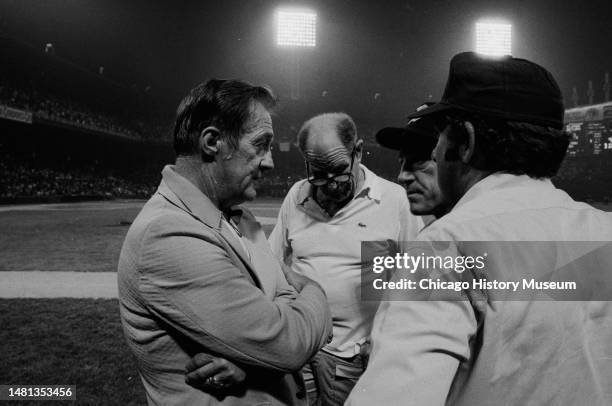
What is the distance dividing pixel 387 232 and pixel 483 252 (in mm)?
1784

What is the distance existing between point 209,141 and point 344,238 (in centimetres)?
130

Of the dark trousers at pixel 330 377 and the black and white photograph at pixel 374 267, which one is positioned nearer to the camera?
the black and white photograph at pixel 374 267

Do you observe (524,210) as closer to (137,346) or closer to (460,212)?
(460,212)

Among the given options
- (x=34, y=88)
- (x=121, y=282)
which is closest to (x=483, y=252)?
(x=121, y=282)

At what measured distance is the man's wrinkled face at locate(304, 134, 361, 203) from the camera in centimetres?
273

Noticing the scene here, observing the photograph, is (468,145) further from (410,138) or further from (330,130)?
(330,130)

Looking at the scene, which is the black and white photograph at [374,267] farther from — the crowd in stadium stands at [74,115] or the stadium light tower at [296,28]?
the crowd in stadium stands at [74,115]

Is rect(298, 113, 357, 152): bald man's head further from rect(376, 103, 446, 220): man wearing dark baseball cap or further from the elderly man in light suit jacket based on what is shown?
the elderly man in light suit jacket

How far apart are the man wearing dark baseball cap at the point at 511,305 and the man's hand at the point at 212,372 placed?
526 millimetres

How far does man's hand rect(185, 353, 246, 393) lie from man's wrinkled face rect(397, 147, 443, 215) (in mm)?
1279

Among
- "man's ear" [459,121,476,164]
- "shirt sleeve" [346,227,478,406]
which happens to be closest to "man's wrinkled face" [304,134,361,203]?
"man's ear" [459,121,476,164]

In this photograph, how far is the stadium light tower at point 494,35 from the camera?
89.6 ft

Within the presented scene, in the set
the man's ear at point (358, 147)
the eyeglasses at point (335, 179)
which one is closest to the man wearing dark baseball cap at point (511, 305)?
the eyeglasses at point (335, 179)

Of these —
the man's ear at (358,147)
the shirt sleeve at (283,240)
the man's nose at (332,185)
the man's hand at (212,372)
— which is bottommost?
the shirt sleeve at (283,240)
